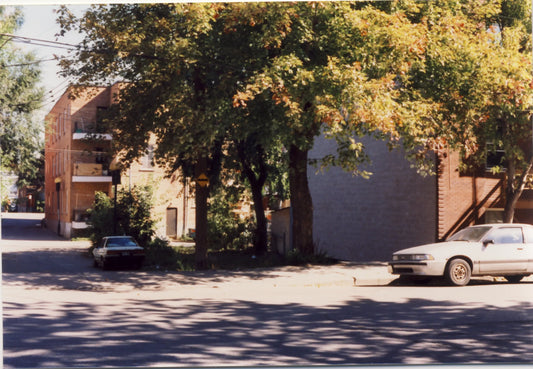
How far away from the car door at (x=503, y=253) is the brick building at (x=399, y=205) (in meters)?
4.79

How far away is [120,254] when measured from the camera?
1856cm

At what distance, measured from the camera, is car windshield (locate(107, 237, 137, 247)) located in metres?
18.9

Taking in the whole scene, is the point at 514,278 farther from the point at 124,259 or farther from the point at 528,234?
the point at 124,259

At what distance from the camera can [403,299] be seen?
1095 centimetres

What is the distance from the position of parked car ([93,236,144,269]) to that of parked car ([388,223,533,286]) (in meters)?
9.03

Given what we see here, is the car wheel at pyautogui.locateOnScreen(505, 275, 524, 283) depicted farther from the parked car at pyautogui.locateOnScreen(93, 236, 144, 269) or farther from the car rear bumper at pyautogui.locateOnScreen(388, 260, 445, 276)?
the parked car at pyautogui.locateOnScreen(93, 236, 144, 269)

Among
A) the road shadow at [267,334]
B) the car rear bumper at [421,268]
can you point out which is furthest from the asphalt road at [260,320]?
the car rear bumper at [421,268]

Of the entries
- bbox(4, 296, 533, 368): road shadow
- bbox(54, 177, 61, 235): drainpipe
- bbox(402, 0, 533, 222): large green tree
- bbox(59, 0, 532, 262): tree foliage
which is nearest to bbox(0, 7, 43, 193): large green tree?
bbox(59, 0, 532, 262): tree foliage

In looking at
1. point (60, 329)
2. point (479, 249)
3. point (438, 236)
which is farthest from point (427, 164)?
point (60, 329)

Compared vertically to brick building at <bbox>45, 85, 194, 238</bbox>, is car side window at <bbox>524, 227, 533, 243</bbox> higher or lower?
lower

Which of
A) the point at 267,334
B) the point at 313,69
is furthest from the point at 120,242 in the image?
the point at 267,334

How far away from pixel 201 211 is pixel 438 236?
316 inches

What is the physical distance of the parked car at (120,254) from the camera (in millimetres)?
18328

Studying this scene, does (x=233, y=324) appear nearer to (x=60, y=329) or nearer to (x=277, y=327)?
(x=277, y=327)
